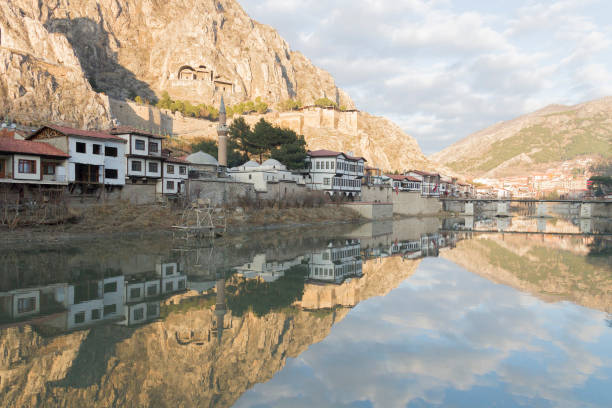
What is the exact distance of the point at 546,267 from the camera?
18.8m

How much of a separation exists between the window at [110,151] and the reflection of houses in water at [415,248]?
19.9 m

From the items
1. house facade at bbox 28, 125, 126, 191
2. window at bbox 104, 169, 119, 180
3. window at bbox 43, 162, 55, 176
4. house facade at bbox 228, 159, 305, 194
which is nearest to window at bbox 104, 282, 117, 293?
house facade at bbox 28, 125, 126, 191

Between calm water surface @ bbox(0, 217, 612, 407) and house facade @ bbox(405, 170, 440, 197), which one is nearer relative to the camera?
calm water surface @ bbox(0, 217, 612, 407)

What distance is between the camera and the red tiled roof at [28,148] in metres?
22.9

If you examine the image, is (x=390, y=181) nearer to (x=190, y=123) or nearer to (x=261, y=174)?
(x=261, y=174)

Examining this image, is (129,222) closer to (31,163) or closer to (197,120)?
(31,163)

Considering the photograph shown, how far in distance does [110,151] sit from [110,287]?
725 inches

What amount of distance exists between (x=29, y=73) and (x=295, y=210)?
3837cm

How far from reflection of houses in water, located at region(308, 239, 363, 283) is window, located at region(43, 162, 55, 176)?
18.6m

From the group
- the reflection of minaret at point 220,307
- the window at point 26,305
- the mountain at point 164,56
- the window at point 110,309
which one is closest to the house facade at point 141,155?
the reflection of minaret at point 220,307

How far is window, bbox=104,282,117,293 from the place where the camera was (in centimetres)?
1225

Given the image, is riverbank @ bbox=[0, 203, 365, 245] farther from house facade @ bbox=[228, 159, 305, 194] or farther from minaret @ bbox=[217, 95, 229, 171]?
minaret @ bbox=[217, 95, 229, 171]

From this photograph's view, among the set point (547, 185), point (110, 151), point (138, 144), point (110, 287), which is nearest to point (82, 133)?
point (110, 151)

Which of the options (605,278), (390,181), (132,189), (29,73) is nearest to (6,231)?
(132,189)
